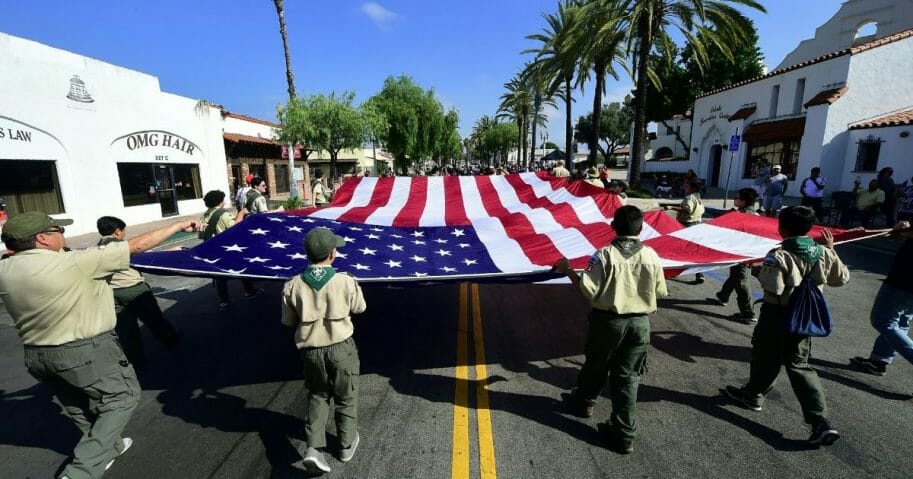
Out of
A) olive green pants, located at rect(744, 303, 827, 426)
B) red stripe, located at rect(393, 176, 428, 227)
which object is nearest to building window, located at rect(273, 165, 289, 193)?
red stripe, located at rect(393, 176, 428, 227)

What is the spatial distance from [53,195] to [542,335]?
1664 centimetres

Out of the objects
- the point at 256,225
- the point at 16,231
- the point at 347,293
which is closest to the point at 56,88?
the point at 256,225

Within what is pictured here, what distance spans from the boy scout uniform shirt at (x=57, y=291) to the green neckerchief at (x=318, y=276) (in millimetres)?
1293

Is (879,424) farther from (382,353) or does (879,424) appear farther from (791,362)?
(382,353)

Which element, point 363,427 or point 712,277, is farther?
point 712,277

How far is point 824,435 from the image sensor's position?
9.86ft

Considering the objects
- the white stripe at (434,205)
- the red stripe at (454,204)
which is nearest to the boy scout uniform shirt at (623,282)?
the red stripe at (454,204)

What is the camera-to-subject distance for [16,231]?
254cm

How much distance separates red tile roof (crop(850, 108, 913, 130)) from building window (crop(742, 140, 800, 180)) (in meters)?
2.63

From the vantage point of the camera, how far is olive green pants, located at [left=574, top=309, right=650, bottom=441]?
119 inches

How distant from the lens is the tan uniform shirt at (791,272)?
3.16 metres

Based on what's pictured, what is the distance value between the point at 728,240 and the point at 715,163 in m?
26.8

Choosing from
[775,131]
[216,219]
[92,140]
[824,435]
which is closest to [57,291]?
[216,219]

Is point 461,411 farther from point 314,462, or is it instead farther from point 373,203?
point 373,203
